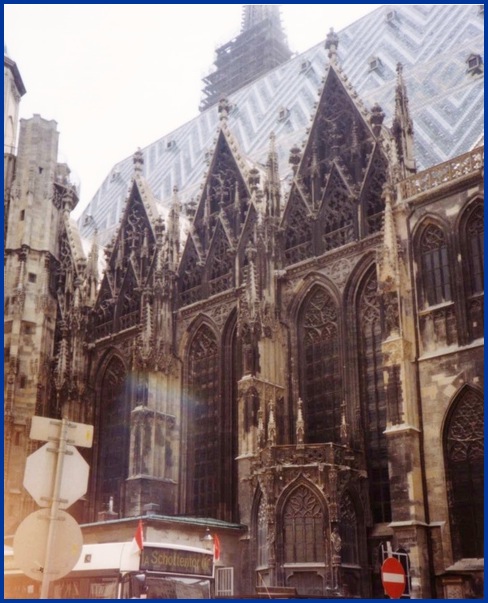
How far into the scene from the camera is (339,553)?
19.2m

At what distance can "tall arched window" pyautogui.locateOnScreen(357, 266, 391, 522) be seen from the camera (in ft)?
68.8

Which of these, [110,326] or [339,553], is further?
[110,326]

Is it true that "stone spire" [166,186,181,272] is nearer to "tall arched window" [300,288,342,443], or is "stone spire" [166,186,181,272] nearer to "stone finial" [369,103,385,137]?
"tall arched window" [300,288,342,443]

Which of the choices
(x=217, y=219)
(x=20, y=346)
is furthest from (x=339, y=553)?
(x=20, y=346)

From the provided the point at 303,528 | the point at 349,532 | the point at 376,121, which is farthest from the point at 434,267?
the point at 303,528

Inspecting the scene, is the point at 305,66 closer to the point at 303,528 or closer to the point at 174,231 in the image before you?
the point at 174,231

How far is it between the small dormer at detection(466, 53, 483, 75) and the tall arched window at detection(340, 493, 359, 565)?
1541cm

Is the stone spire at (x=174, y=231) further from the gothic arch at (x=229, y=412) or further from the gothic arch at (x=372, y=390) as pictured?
the gothic arch at (x=372, y=390)

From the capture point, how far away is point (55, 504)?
272 inches

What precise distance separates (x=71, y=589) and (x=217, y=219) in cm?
1620

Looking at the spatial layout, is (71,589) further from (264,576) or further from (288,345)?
(288,345)

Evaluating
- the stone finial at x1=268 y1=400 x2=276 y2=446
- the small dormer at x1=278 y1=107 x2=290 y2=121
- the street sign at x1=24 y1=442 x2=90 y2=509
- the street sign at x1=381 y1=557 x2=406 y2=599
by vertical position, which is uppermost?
the small dormer at x1=278 y1=107 x2=290 y2=121

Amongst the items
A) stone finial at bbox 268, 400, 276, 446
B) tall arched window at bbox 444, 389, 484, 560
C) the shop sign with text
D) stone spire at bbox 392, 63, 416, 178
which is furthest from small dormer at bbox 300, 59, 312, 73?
the shop sign with text

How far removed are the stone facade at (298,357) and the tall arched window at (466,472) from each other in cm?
4
